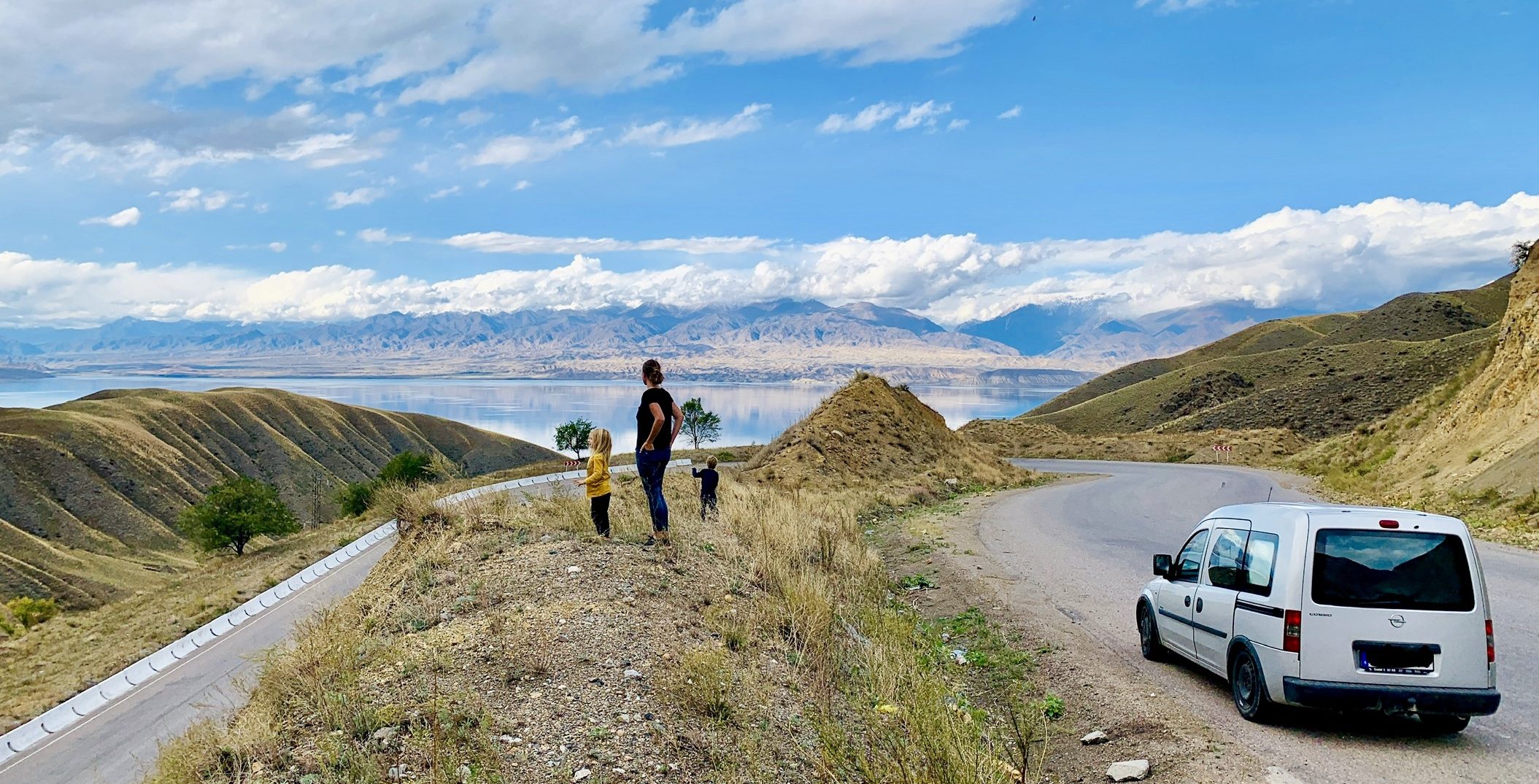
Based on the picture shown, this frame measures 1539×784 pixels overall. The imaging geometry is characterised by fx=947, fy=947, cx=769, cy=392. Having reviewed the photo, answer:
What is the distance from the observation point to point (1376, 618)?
240 inches

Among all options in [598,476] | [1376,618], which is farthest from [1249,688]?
[598,476]

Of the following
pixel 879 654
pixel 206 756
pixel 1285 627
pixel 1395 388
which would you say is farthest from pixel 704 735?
pixel 1395 388

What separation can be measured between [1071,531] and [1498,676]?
36.6ft

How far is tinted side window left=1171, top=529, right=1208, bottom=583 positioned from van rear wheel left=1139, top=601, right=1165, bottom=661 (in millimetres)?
724

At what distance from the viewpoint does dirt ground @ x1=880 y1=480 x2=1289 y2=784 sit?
5.96 m

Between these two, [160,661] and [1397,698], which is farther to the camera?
[160,661]

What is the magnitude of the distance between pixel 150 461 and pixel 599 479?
129118 mm

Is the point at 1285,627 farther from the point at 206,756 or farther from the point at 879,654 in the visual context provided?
the point at 206,756

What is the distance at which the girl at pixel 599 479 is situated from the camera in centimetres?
1095

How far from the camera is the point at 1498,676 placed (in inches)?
299

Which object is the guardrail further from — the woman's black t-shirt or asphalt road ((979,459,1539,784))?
asphalt road ((979,459,1539,784))

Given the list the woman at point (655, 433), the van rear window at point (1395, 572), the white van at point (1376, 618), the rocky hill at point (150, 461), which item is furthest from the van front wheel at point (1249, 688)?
the rocky hill at point (150, 461)

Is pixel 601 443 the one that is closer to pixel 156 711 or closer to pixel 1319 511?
pixel 1319 511

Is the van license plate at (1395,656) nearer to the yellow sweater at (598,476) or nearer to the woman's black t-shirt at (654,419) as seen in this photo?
the woman's black t-shirt at (654,419)
